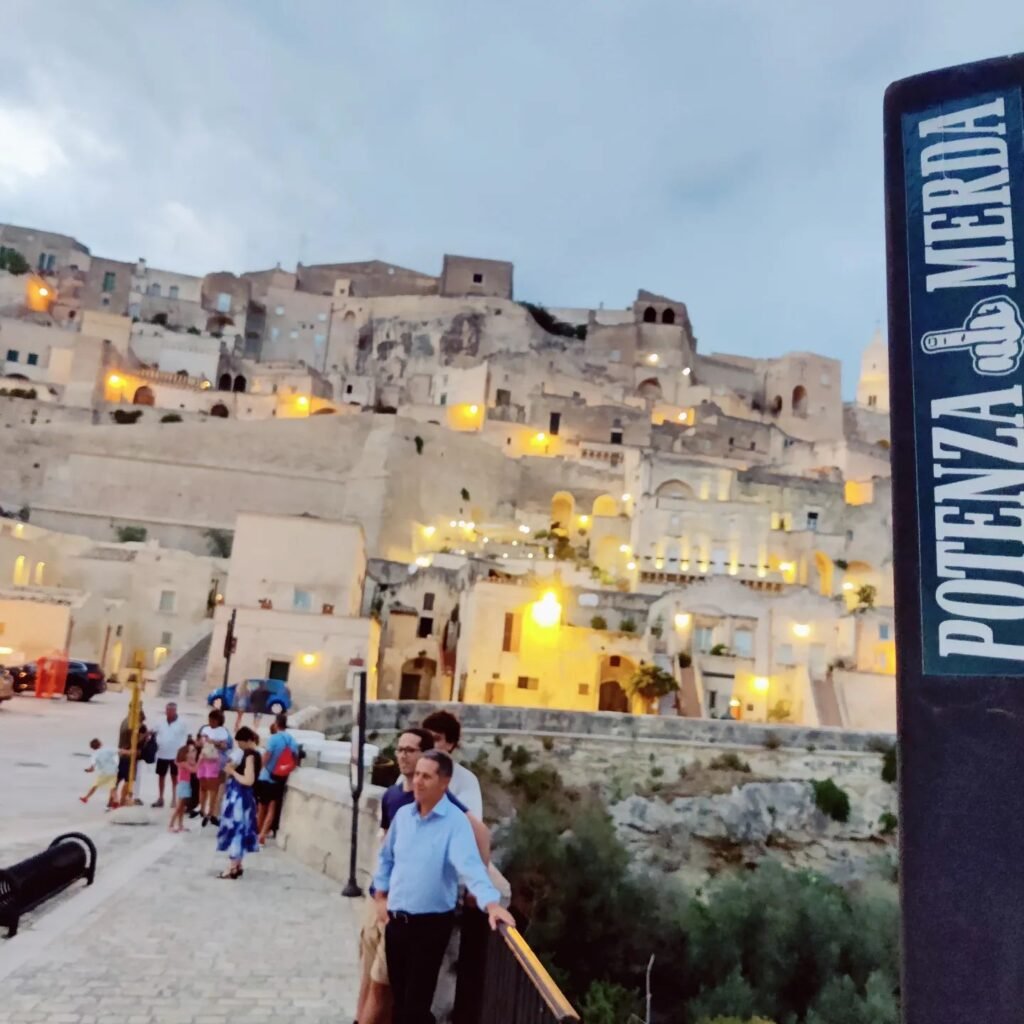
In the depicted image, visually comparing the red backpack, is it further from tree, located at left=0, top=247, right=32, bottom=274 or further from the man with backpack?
tree, located at left=0, top=247, right=32, bottom=274

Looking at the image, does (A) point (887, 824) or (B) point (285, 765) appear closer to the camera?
(B) point (285, 765)

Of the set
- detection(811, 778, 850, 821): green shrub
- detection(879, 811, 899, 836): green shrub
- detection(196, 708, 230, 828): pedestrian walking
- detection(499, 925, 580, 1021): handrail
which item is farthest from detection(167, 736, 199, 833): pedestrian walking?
detection(879, 811, 899, 836): green shrub

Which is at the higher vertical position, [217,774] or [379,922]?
[379,922]

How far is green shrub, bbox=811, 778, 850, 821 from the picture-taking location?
23234 mm

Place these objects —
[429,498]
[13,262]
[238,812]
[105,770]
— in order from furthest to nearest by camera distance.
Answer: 1. [13,262]
2. [429,498]
3. [105,770]
4. [238,812]

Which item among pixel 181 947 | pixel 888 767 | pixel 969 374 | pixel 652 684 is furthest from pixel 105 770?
pixel 888 767

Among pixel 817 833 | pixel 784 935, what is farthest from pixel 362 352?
pixel 784 935

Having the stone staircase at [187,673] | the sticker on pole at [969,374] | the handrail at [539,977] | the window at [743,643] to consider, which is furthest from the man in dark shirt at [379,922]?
the window at [743,643]

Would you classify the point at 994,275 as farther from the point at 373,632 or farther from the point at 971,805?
the point at 373,632

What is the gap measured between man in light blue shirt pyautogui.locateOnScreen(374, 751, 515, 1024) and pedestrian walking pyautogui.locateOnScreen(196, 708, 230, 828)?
20.4 ft

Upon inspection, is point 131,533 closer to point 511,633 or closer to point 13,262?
point 511,633

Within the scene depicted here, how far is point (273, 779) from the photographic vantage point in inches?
368

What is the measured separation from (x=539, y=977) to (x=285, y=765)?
23.3 ft

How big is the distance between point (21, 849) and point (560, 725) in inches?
661
